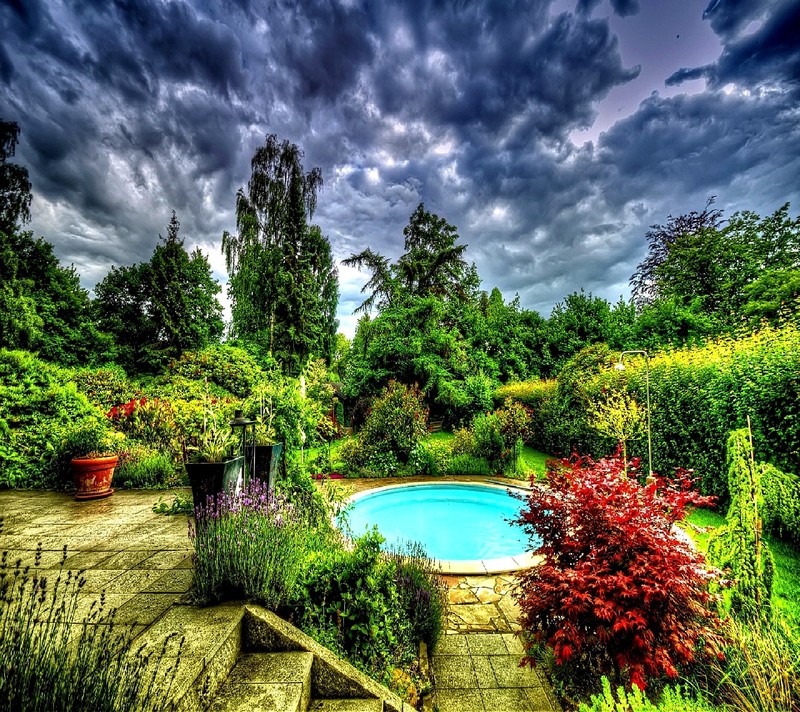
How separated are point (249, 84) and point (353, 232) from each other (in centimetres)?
916

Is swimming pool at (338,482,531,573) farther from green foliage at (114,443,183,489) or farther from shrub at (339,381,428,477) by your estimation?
green foliage at (114,443,183,489)

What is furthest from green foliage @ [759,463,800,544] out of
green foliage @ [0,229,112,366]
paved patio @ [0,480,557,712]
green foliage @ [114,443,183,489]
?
green foliage @ [0,229,112,366]

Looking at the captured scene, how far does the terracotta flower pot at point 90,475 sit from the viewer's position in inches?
198

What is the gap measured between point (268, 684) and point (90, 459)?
4977 mm

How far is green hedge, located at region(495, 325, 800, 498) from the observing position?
4.83m

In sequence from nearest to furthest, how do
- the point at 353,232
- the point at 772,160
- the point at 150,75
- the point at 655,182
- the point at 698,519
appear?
the point at 698,519 → the point at 150,75 → the point at 772,160 → the point at 655,182 → the point at 353,232

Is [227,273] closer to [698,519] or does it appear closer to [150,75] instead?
[150,75]

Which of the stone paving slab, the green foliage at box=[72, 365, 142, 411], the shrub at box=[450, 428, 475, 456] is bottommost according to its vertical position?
the stone paving slab

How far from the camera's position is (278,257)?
15.0 m

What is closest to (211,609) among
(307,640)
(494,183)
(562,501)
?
(307,640)

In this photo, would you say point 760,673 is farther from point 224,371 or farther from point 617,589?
point 224,371

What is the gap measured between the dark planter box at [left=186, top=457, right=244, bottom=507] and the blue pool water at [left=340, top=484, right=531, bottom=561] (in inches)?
155

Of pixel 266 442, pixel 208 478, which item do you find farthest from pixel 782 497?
pixel 208 478

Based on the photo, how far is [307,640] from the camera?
222 cm
